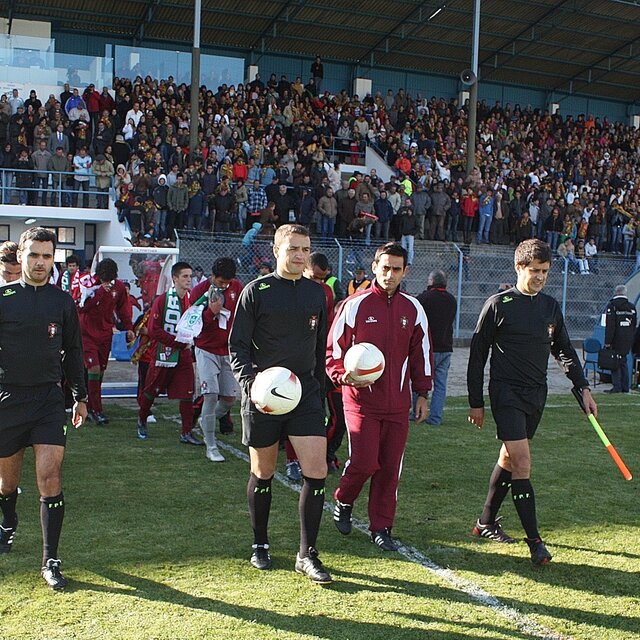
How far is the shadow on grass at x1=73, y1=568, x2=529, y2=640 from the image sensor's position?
179 inches

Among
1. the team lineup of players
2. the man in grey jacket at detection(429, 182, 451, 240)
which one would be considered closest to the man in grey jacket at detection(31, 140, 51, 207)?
the man in grey jacket at detection(429, 182, 451, 240)

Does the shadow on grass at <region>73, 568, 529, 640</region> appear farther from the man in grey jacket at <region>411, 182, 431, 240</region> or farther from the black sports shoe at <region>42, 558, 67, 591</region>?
the man in grey jacket at <region>411, 182, 431, 240</region>

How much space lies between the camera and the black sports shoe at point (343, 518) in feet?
20.6

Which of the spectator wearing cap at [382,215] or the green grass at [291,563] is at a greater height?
the spectator wearing cap at [382,215]

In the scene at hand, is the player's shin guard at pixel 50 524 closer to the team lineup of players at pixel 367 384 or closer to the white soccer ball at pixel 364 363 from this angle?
the team lineup of players at pixel 367 384

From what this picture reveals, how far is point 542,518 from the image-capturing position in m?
6.91

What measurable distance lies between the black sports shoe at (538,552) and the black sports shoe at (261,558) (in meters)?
1.66

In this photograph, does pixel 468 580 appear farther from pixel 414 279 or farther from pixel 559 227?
pixel 559 227

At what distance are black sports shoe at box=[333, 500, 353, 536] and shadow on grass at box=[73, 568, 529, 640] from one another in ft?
3.53

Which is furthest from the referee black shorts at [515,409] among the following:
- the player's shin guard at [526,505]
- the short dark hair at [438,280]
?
the short dark hair at [438,280]

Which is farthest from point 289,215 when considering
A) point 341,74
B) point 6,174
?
point 341,74

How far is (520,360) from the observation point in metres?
5.89

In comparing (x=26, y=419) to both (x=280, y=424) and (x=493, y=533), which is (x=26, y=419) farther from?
(x=493, y=533)

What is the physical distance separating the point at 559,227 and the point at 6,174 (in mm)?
15237
